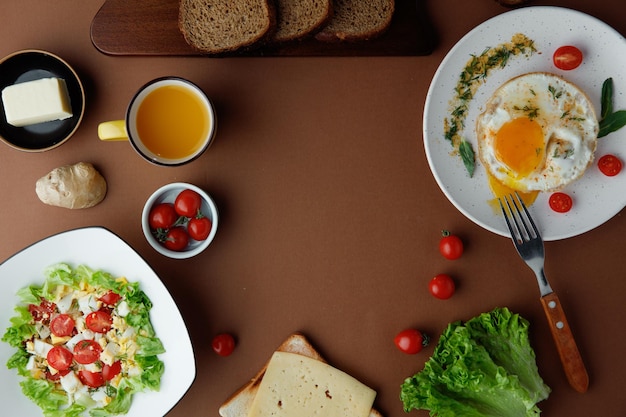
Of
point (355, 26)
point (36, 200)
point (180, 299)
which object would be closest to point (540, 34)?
point (355, 26)

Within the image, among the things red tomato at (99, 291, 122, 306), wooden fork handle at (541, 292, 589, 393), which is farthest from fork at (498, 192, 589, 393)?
red tomato at (99, 291, 122, 306)

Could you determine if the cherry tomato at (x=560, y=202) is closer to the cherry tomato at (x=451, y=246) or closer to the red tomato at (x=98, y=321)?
the cherry tomato at (x=451, y=246)

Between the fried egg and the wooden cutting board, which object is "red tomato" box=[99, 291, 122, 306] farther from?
the fried egg

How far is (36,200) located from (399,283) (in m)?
1.64

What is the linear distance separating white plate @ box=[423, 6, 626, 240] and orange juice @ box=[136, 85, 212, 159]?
3.04 feet

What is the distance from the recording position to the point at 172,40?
2.71m

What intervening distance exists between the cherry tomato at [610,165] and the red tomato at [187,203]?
5.39ft

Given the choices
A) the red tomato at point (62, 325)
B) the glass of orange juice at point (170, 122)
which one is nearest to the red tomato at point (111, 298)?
the red tomato at point (62, 325)

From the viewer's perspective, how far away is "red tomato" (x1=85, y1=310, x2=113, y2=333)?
263cm

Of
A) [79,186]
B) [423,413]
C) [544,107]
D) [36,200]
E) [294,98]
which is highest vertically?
[544,107]

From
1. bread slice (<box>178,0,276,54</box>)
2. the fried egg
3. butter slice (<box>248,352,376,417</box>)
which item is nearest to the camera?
the fried egg

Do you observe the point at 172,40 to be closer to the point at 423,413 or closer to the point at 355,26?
the point at 355,26

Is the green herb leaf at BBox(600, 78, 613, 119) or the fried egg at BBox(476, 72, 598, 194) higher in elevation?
the green herb leaf at BBox(600, 78, 613, 119)

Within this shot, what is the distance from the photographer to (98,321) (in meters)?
2.63
